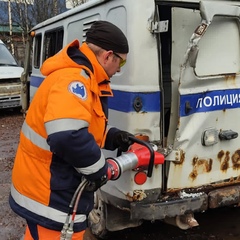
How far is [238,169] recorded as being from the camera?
3.53 meters

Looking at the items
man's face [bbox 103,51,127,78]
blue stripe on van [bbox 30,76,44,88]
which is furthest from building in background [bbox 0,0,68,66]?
man's face [bbox 103,51,127,78]

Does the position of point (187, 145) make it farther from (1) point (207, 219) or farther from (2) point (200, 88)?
(1) point (207, 219)

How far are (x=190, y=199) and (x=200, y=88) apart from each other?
906mm

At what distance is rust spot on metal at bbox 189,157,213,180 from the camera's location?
3283mm

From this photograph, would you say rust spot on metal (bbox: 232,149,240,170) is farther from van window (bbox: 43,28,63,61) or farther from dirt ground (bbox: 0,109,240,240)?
van window (bbox: 43,28,63,61)

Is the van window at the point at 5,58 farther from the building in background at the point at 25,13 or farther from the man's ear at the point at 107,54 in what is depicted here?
the man's ear at the point at 107,54

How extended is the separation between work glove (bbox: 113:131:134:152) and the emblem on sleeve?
2.26ft

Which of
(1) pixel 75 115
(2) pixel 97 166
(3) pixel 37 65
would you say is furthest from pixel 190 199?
(3) pixel 37 65

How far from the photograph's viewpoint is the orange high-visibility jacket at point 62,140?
2041mm

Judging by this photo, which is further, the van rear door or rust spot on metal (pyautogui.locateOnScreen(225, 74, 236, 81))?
rust spot on metal (pyautogui.locateOnScreen(225, 74, 236, 81))

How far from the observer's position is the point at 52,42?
17.5 feet

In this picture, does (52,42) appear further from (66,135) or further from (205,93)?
(66,135)

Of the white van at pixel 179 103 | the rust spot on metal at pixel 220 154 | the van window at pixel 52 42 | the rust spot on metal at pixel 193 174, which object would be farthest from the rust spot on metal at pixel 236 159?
the van window at pixel 52 42

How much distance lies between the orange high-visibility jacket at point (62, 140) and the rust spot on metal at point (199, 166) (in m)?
1.14
